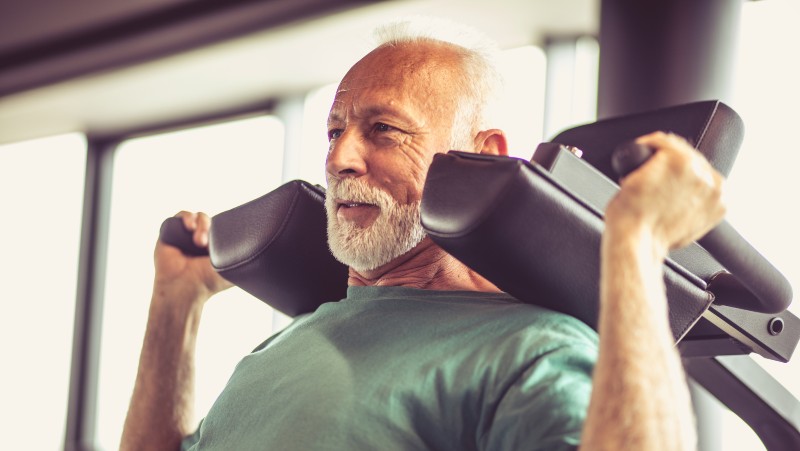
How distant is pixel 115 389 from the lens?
14.4ft

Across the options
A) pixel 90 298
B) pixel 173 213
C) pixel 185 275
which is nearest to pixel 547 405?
pixel 185 275

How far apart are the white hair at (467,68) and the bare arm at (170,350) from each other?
1.64 ft

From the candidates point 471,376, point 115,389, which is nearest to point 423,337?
point 471,376

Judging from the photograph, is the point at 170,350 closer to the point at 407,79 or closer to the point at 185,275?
the point at 185,275

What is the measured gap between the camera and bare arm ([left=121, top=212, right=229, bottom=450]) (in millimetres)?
1585

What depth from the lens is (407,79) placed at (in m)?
1.40

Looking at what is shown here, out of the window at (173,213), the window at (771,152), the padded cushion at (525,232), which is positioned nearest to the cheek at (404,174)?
the padded cushion at (525,232)

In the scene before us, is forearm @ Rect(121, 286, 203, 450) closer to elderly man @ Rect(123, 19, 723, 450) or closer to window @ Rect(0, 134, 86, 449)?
elderly man @ Rect(123, 19, 723, 450)

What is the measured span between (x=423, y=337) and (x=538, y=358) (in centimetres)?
20

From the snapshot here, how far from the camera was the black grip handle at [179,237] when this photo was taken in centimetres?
163

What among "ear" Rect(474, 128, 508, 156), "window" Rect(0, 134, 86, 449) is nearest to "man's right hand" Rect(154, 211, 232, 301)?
"ear" Rect(474, 128, 508, 156)

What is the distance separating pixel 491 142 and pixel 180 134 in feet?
10.4

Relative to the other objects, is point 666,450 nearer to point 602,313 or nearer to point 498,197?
point 602,313

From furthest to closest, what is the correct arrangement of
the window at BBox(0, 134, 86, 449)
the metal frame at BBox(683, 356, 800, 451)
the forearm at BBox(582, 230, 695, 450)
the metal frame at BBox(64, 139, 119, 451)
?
the window at BBox(0, 134, 86, 449)
the metal frame at BBox(64, 139, 119, 451)
the metal frame at BBox(683, 356, 800, 451)
the forearm at BBox(582, 230, 695, 450)
